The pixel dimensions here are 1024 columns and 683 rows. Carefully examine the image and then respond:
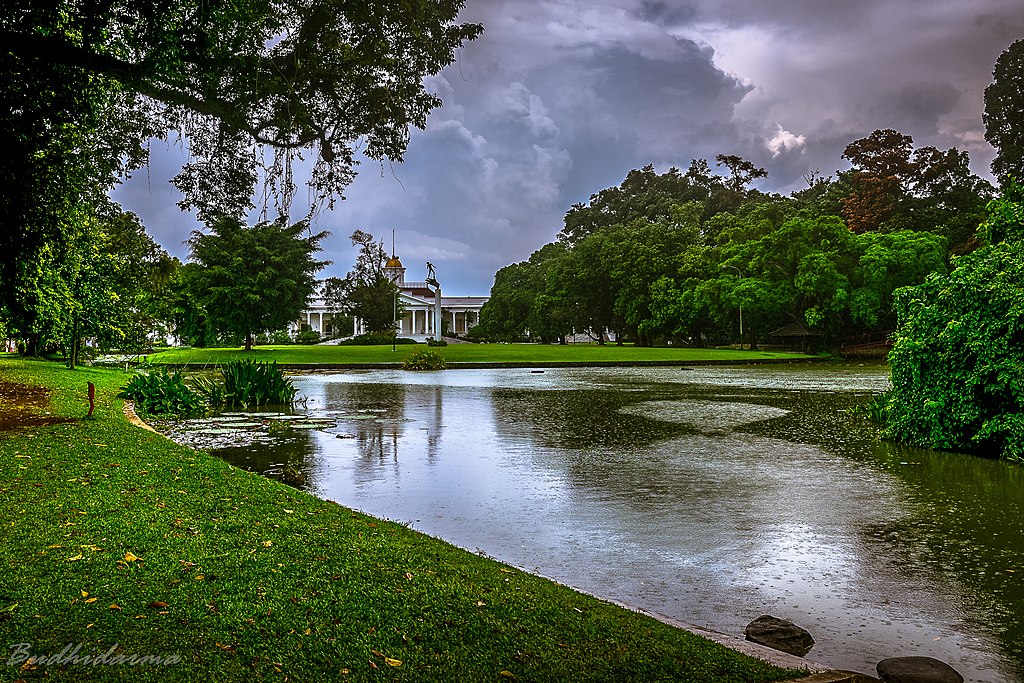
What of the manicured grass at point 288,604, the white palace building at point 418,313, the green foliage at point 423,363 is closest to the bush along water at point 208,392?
the manicured grass at point 288,604

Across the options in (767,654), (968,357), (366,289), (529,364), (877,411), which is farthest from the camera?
(366,289)

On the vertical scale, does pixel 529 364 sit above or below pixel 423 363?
below

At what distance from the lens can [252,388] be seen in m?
16.2

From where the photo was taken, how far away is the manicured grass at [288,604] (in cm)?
322

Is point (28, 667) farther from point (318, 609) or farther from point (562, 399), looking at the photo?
point (562, 399)

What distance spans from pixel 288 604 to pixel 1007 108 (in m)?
60.7

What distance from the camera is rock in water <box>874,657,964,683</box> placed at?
3.47 m

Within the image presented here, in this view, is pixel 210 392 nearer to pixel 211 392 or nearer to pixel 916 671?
pixel 211 392

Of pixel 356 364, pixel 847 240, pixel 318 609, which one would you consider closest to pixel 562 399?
pixel 318 609

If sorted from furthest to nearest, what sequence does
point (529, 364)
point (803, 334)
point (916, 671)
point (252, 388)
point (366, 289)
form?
point (366, 289) < point (803, 334) < point (529, 364) < point (252, 388) < point (916, 671)

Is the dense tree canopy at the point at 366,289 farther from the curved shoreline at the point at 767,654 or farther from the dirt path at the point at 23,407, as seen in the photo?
the curved shoreline at the point at 767,654

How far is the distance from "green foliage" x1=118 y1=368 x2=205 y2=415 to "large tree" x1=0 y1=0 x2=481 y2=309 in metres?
7.49

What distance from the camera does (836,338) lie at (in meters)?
50.2

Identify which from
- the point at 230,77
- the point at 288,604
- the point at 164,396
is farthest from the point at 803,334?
the point at 288,604
